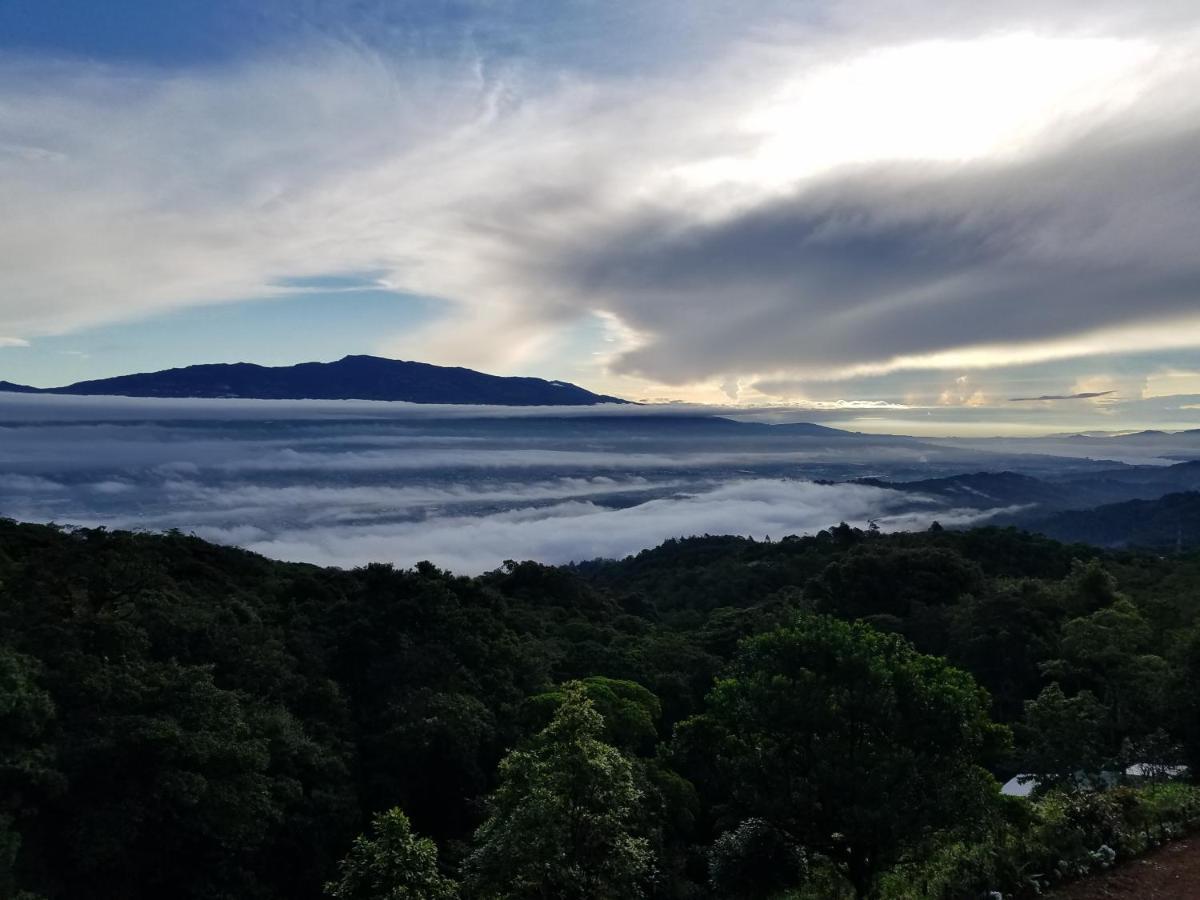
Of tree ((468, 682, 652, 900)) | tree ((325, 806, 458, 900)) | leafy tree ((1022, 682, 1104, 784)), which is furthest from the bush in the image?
leafy tree ((1022, 682, 1104, 784))

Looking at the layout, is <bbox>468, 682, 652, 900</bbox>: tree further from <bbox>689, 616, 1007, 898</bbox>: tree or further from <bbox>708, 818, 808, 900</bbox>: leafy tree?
<bbox>689, 616, 1007, 898</bbox>: tree

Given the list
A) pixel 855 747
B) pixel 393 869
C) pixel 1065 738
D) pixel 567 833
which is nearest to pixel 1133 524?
pixel 1065 738

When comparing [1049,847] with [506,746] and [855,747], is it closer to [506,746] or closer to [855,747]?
[855,747]

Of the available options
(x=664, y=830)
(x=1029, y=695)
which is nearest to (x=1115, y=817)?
(x=664, y=830)

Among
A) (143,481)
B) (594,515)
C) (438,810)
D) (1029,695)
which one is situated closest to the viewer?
(438,810)

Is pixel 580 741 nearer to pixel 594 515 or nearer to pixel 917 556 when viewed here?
pixel 917 556

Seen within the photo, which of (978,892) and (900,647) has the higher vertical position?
(900,647)

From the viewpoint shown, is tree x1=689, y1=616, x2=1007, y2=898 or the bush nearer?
the bush
